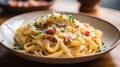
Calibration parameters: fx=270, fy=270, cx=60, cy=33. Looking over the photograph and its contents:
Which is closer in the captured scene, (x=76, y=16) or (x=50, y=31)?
(x=50, y=31)

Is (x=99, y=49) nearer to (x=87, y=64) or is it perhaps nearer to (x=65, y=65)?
(x=87, y=64)

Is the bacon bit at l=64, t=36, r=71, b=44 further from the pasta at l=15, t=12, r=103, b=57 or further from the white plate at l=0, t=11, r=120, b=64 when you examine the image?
the white plate at l=0, t=11, r=120, b=64

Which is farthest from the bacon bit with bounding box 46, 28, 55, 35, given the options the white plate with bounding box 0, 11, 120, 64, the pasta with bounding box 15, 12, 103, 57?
the white plate with bounding box 0, 11, 120, 64

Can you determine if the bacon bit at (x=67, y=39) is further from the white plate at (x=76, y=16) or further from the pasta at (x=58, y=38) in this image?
the white plate at (x=76, y=16)

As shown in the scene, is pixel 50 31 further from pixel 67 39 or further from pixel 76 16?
pixel 76 16

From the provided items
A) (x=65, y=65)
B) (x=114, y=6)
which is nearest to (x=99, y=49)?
(x=65, y=65)

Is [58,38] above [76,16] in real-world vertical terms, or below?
below

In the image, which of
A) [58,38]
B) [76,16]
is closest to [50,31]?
[58,38]

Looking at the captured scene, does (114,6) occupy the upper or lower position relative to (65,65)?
upper

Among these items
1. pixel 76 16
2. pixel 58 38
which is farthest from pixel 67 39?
pixel 76 16
